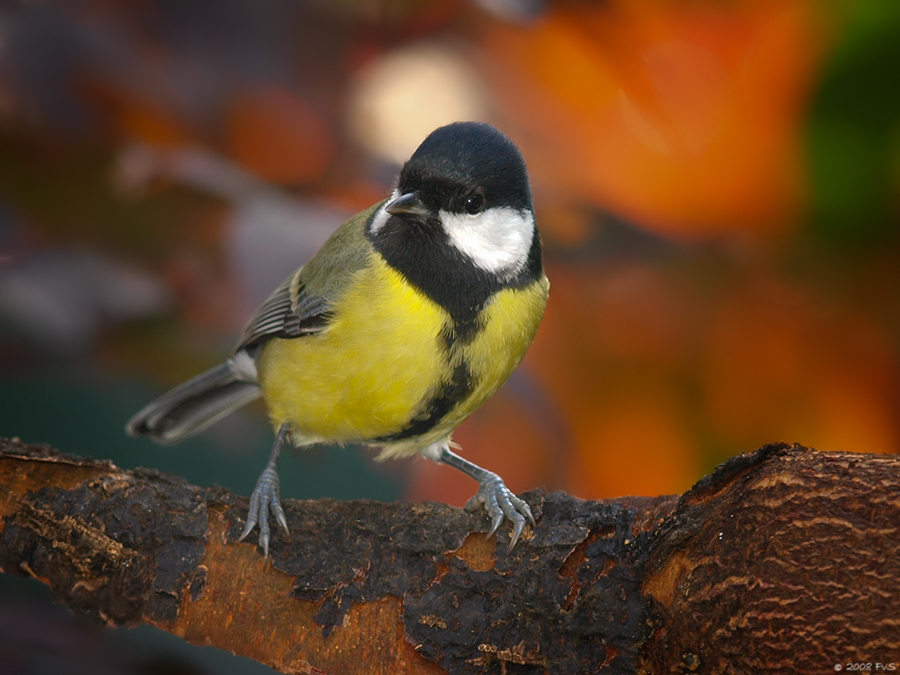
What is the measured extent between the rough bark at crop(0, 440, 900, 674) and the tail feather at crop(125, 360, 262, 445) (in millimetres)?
499

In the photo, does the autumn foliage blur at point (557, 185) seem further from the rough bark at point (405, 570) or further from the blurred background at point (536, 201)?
the rough bark at point (405, 570)

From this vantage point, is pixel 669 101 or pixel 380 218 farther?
pixel 669 101

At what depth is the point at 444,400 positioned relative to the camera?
1.16 meters

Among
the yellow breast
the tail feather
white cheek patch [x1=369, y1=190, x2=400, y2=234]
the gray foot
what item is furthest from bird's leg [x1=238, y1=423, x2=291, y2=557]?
white cheek patch [x1=369, y1=190, x2=400, y2=234]

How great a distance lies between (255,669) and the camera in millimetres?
1290

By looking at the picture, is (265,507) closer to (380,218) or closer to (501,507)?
(501,507)

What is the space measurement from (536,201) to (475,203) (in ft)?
1.38

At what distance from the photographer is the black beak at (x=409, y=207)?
3.57 ft

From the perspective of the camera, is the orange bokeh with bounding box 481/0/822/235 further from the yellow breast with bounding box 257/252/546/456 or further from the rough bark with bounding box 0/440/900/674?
the rough bark with bounding box 0/440/900/674

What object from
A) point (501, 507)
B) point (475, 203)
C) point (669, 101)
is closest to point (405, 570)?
point (501, 507)

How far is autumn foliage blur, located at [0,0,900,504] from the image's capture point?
4.61ft

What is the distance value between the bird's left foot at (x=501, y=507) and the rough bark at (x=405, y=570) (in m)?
0.02

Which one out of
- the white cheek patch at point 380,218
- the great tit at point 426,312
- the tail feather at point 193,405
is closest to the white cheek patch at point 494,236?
the great tit at point 426,312

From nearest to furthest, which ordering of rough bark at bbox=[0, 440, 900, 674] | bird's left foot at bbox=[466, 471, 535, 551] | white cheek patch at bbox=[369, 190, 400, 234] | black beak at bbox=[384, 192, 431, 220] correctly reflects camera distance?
rough bark at bbox=[0, 440, 900, 674] < bird's left foot at bbox=[466, 471, 535, 551] < black beak at bbox=[384, 192, 431, 220] < white cheek patch at bbox=[369, 190, 400, 234]
